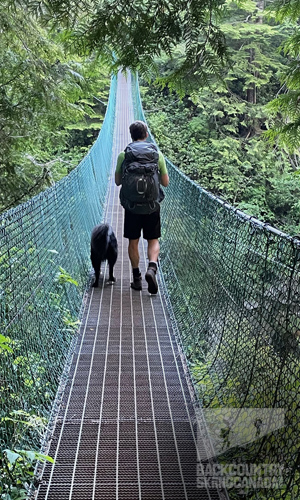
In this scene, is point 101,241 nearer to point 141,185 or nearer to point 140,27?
point 141,185

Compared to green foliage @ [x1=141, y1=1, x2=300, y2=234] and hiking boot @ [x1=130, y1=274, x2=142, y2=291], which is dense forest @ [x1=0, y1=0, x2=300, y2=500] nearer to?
Answer: hiking boot @ [x1=130, y1=274, x2=142, y2=291]

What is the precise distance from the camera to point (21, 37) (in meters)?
3.61

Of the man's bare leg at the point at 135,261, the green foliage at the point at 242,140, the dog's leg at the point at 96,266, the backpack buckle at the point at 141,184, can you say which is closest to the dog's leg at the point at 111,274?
the dog's leg at the point at 96,266

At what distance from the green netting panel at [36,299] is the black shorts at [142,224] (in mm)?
454

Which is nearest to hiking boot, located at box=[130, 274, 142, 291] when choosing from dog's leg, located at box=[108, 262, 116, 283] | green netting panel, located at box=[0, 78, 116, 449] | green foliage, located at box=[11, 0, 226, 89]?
dog's leg, located at box=[108, 262, 116, 283]

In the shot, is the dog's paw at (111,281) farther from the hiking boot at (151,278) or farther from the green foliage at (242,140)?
the green foliage at (242,140)

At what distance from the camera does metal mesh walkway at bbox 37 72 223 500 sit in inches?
67.4

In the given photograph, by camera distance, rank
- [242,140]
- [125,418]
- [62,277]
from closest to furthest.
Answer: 1. [125,418]
2. [62,277]
3. [242,140]

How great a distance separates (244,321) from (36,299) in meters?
1.05

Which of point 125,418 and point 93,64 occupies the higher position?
point 93,64

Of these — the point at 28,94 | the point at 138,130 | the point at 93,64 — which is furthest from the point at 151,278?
the point at 28,94

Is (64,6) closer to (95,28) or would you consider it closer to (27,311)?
(95,28)

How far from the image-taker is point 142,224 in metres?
3.46

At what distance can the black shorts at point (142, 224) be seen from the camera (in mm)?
3430
